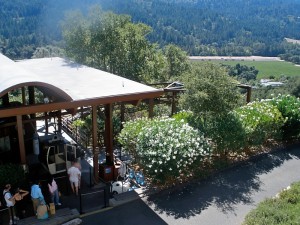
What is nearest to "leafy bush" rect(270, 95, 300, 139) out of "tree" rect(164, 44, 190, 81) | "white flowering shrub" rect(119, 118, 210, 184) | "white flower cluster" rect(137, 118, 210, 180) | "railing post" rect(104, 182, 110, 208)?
"white flowering shrub" rect(119, 118, 210, 184)

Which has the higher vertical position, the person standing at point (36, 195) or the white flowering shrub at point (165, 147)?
the white flowering shrub at point (165, 147)

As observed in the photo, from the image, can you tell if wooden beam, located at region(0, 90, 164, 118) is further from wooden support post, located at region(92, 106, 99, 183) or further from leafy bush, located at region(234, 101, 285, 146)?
leafy bush, located at region(234, 101, 285, 146)

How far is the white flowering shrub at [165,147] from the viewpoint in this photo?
11.3m

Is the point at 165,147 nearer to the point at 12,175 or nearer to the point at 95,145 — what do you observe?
the point at 95,145

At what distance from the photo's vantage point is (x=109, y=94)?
37.9ft

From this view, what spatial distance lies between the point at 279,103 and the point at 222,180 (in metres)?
5.76

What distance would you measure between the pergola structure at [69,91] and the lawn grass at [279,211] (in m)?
5.21

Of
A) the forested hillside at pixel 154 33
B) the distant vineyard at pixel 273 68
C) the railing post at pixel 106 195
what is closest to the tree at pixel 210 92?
the railing post at pixel 106 195

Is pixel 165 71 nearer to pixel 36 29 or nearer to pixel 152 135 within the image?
pixel 152 135

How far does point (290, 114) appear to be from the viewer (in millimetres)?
15984

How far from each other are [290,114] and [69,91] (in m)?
10.3

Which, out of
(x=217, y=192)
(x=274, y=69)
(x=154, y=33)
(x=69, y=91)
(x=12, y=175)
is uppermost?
(x=69, y=91)

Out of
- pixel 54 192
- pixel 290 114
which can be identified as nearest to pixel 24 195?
pixel 54 192

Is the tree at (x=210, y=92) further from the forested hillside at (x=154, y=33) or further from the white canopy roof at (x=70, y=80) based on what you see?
the forested hillside at (x=154, y=33)
